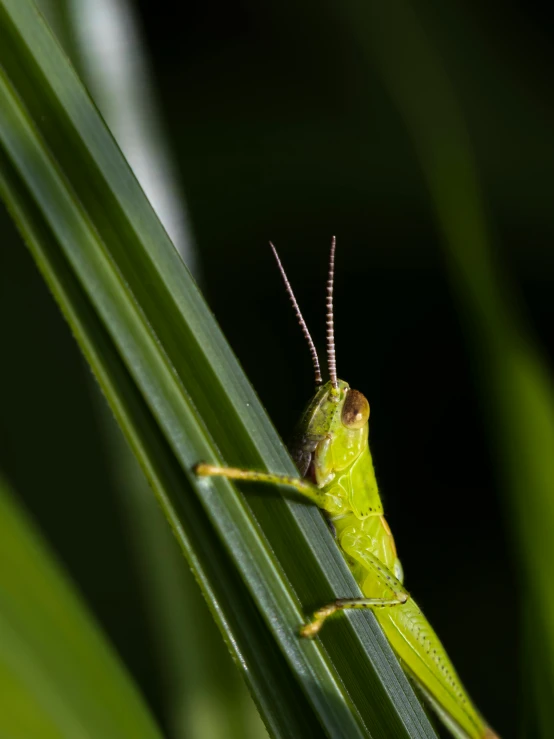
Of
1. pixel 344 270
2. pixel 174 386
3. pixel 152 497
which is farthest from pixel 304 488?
pixel 344 270

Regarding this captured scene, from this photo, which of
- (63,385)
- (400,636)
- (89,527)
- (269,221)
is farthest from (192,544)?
(269,221)

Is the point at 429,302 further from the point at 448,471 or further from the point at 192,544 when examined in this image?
the point at 192,544

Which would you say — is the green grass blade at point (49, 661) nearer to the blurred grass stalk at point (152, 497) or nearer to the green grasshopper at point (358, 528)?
the blurred grass stalk at point (152, 497)

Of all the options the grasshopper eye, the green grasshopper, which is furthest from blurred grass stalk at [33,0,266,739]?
the grasshopper eye

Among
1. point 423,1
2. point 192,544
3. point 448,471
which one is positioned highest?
point 423,1

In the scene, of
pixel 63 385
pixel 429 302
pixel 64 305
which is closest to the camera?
pixel 64 305

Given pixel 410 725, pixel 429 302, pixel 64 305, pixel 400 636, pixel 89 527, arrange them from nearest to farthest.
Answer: pixel 64 305 < pixel 410 725 < pixel 400 636 < pixel 89 527 < pixel 429 302

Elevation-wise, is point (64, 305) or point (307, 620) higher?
point (64, 305)

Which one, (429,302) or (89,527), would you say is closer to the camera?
(89,527)
